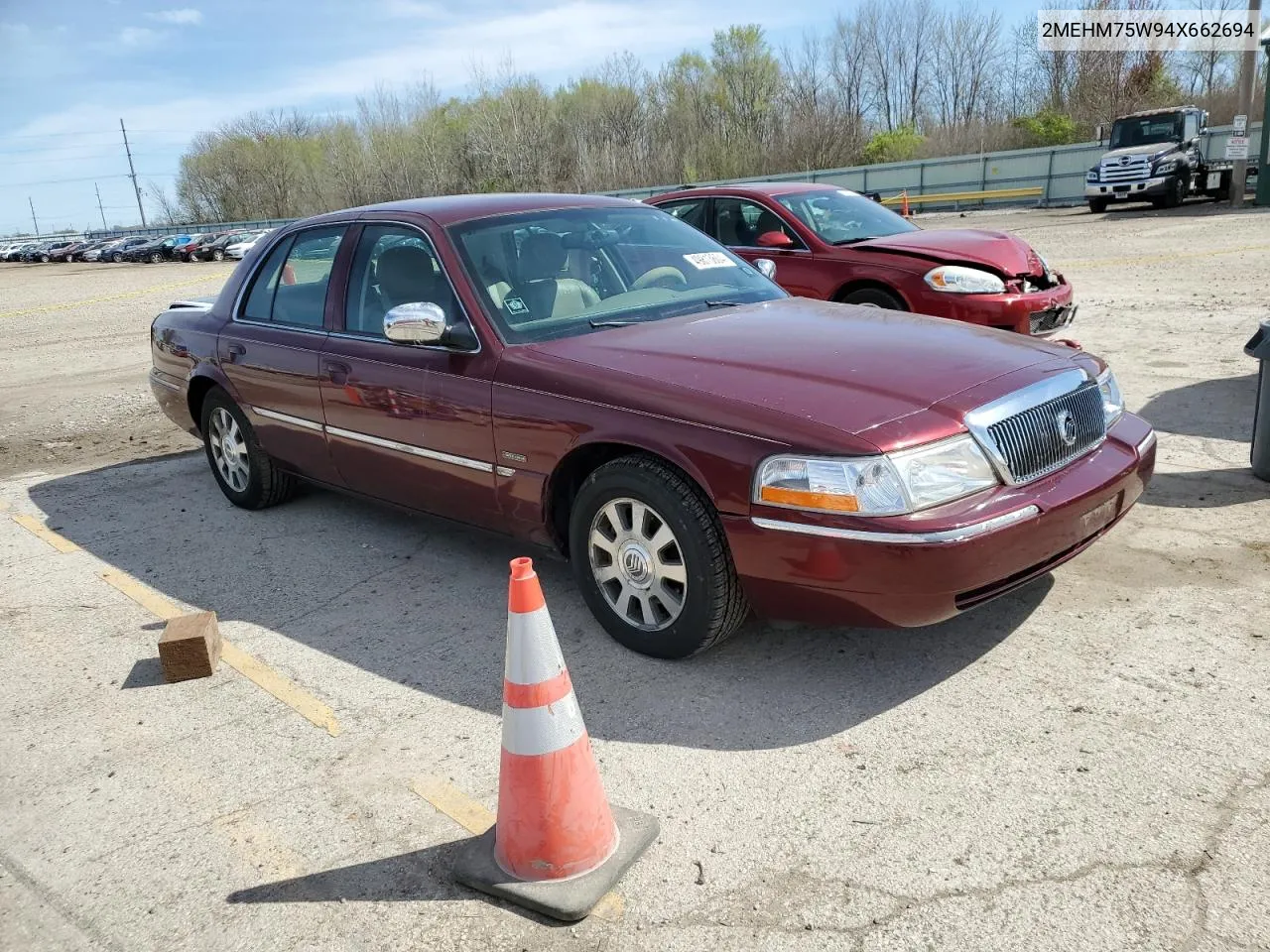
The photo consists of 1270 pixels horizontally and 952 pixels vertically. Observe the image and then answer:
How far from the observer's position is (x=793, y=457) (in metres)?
3.28

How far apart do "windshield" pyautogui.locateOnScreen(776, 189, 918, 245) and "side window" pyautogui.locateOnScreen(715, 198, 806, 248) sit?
0.17m

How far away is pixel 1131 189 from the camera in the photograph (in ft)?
86.8

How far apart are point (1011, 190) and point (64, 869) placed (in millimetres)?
37909

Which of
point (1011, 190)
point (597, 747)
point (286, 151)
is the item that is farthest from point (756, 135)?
point (597, 747)

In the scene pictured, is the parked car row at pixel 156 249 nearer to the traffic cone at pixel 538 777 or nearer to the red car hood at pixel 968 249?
the red car hood at pixel 968 249

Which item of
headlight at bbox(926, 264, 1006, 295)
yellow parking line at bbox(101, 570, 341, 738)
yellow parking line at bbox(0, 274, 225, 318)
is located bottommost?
yellow parking line at bbox(0, 274, 225, 318)

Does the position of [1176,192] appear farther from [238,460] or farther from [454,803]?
[454,803]

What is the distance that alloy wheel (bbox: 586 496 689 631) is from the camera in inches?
144

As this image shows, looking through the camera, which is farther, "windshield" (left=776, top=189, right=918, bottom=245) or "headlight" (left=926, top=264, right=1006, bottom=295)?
"windshield" (left=776, top=189, right=918, bottom=245)

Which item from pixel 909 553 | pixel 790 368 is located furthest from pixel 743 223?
pixel 909 553

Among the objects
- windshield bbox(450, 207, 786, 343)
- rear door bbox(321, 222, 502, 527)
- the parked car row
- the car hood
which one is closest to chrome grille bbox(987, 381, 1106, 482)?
the car hood

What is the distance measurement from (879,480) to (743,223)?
19.8 feet

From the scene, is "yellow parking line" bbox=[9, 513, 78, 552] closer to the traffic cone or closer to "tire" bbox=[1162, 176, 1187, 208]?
the traffic cone

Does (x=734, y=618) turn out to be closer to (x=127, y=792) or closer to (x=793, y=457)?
(x=793, y=457)
